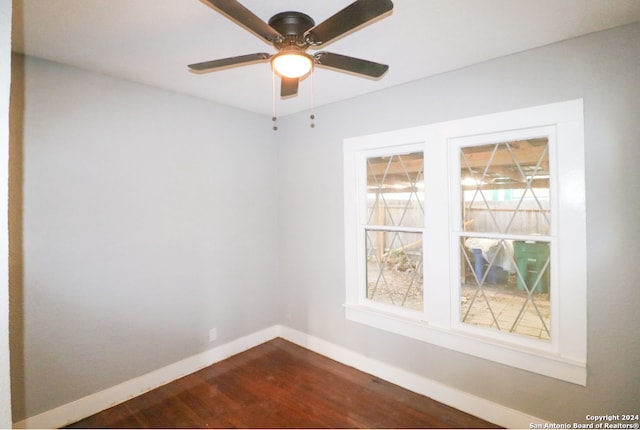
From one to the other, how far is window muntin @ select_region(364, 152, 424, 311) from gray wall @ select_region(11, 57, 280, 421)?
4.42ft

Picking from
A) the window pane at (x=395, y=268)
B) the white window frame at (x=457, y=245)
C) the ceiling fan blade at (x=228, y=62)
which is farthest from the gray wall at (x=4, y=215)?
the window pane at (x=395, y=268)

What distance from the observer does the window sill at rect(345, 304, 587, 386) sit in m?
1.92

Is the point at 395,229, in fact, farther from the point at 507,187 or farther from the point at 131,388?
the point at 131,388

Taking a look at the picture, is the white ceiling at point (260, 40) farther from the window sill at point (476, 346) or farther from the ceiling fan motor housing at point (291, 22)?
the window sill at point (476, 346)

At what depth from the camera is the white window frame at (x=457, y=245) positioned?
1.89 metres

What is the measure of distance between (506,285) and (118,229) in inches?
120

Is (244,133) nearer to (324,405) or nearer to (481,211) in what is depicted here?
(481,211)

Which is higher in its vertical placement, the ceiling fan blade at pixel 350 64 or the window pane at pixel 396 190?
the ceiling fan blade at pixel 350 64

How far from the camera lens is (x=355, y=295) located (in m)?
2.97

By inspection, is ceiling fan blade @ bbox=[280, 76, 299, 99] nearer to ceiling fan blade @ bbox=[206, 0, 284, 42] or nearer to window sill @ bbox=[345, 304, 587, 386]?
ceiling fan blade @ bbox=[206, 0, 284, 42]

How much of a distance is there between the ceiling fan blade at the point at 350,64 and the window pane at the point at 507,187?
45.5 inches

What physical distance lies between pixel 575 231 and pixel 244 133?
2.99m

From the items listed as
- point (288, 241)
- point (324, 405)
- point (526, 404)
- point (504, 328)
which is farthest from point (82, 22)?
point (526, 404)

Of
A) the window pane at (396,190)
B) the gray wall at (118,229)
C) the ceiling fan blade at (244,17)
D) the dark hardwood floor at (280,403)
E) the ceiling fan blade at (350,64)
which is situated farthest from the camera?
the window pane at (396,190)
